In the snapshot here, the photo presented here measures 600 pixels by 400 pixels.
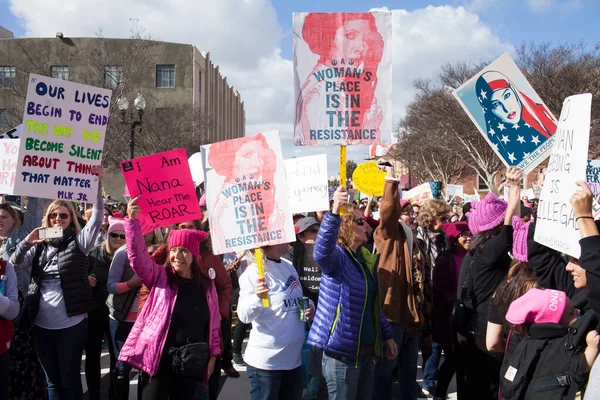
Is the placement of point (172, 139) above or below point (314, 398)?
above

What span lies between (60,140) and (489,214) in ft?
12.2

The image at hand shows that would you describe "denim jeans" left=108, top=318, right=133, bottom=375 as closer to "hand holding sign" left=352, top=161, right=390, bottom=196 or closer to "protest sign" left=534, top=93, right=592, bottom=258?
"protest sign" left=534, top=93, right=592, bottom=258

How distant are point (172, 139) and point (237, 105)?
4983cm

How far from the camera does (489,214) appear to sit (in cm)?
476

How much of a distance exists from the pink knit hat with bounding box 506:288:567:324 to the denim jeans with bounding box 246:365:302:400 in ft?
5.62

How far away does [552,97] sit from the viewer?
25.9m

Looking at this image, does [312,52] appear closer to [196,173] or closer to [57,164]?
[57,164]

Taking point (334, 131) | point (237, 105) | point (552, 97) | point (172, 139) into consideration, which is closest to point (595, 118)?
point (552, 97)

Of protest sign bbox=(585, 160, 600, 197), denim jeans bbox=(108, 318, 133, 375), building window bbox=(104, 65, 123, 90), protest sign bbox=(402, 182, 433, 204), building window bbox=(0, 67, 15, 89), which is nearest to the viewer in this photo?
denim jeans bbox=(108, 318, 133, 375)

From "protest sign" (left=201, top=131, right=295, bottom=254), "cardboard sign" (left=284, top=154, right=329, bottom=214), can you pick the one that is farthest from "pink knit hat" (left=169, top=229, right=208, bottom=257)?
"cardboard sign" (left=284, top=154, right=329, bottom=214)

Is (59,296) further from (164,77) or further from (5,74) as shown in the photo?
(164,77)

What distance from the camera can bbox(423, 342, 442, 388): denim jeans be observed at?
6191 mm

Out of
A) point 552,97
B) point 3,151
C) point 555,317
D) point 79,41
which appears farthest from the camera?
point 79,41

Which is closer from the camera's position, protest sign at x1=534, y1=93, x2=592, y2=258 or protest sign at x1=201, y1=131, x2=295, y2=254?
protest sign at x1=534, y1=93, x2=592, y2=258
